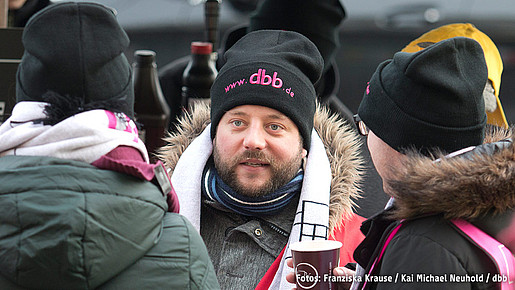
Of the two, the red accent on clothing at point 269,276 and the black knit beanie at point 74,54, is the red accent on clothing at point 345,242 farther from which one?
the black knit beanie at point 74,54

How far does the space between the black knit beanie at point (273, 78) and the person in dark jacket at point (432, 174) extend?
40 cm

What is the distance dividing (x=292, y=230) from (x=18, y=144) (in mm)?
1050

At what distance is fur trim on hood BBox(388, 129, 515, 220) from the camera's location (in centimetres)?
143

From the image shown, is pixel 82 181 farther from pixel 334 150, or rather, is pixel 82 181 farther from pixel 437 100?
pixel 334 150

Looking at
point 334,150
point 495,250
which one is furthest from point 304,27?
point 495,250

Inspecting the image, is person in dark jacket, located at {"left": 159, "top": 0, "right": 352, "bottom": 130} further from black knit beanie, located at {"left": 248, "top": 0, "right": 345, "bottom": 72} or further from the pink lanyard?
the pink lanyard

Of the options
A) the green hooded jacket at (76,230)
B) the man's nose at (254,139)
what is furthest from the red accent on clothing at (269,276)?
the green hooded jacket at (76,230)

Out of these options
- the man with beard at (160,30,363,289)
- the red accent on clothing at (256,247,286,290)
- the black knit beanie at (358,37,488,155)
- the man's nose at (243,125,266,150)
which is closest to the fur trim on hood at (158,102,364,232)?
the man with beard at (160,30,363,289)

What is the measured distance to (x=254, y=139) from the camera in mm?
2111

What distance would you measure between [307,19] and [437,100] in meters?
1.57

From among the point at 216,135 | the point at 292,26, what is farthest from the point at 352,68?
the point at 216,135

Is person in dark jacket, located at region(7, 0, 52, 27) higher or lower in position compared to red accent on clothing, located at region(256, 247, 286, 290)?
higher

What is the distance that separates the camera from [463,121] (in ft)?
5.26

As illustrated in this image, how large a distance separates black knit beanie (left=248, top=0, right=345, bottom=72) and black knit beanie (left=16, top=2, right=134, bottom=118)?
1667 millimetres
